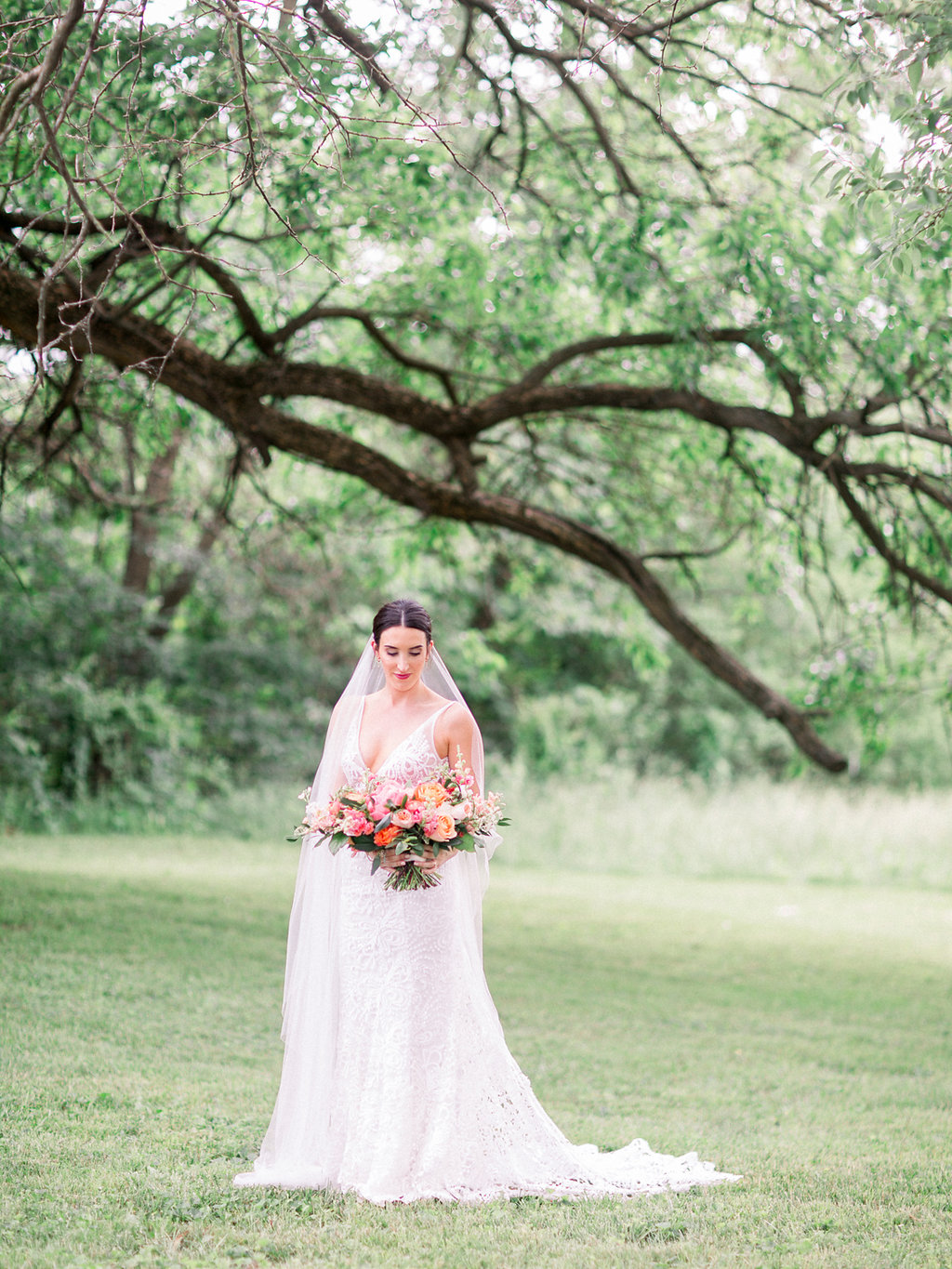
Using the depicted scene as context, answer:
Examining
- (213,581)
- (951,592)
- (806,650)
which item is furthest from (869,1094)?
(806,650)

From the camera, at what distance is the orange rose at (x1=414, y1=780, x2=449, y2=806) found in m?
4.51

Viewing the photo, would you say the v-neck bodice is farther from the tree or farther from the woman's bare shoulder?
the tree

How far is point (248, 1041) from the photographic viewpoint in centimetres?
698

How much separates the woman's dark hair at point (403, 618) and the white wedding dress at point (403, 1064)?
1.26ft

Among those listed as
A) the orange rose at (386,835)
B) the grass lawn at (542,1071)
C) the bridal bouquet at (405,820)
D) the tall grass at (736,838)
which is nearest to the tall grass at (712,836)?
the tall grass at (736,838)

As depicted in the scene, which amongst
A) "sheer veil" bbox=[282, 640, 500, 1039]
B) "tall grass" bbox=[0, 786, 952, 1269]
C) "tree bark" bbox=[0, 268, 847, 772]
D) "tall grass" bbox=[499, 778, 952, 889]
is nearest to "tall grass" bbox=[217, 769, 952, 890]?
"tall grass" bbox=[499, 778, 952, 889]

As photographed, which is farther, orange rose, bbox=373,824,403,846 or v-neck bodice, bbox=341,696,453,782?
v-neck bodice, bbox=341,696,453,782

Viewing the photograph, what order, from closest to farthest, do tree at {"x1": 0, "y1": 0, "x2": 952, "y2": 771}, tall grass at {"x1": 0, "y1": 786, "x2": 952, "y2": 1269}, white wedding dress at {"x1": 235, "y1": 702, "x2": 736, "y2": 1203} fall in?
1. tall grass at {"x1": 0, "y1": 786, "x2": 952, "y2": 1269}
2. white wedding dress at {"x1": 235, "y1": 702, "x2": 736, "y2": 1203}
3. tree at {"x1": 0, "y1": 0, "x2": 952, "y2": 771}

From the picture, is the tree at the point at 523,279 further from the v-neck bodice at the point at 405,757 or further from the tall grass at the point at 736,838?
the tall grass at the point at 736,838

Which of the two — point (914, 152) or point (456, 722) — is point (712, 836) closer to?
point (456, 722)

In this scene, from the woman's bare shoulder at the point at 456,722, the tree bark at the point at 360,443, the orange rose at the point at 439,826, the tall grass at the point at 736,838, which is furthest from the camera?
the tall grass at the point at 736,838

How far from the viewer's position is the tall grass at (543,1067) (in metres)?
4.06

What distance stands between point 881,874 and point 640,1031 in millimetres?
9806

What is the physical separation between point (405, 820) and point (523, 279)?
21.1 ft
